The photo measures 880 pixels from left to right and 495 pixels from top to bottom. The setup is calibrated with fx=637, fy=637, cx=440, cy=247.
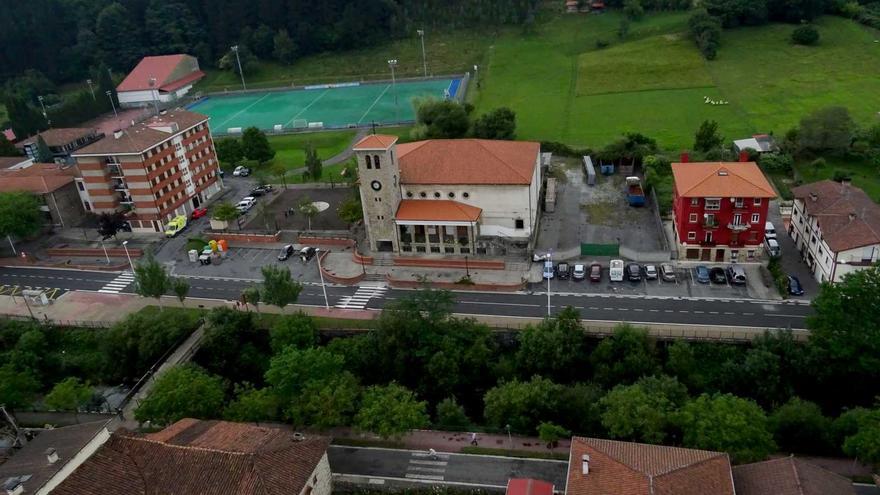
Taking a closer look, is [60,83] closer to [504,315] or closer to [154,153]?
[154,153]

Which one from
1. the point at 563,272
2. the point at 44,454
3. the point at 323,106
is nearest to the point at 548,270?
the point at 563,272

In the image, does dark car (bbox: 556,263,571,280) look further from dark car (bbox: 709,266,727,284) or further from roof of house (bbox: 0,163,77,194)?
roof of house (bbox: 0,163,77,194)

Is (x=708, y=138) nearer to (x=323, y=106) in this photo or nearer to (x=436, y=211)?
(x=436, y=211)

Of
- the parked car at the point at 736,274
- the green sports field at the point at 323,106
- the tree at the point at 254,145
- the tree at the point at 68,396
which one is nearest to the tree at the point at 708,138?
the parked car at the point at 736,274

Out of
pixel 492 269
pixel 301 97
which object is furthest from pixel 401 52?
pixel 492 269

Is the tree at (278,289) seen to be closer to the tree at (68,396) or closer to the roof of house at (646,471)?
the tree at (68,396)

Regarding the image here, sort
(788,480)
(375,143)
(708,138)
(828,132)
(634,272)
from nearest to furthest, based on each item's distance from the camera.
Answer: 1. (788,480)
2. (634,272)
3. (375,143)
4. (828,132)
5. (708,138)
